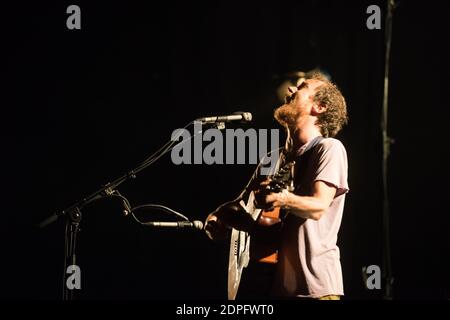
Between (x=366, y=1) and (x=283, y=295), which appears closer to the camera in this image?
(x=283, y=295)

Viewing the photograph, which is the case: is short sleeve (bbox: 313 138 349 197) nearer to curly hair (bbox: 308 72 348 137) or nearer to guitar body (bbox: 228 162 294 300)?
guitar body (bbox: 228 162 294 300)

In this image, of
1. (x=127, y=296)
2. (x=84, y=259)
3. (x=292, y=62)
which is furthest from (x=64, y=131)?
(x=292, y=62)

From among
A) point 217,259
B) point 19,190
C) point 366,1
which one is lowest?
point 217,259

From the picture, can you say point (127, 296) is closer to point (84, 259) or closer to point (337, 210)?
point (84, 259)

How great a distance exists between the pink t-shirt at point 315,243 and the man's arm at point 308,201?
4 cm

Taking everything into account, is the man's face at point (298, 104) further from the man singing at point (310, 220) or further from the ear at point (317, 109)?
the man singing at point (310, 220)

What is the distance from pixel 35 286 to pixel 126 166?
120 centimetres

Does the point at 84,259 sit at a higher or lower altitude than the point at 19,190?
lower

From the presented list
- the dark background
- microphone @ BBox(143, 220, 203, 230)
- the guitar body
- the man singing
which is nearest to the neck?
the man singing

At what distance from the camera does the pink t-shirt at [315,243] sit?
2291 millimetres

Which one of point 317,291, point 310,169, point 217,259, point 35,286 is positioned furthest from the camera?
point 217,259

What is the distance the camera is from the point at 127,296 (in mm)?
4230

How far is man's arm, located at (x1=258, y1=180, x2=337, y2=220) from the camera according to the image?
7.04 feet

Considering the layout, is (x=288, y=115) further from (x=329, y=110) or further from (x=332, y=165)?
(x=332, y=165)
